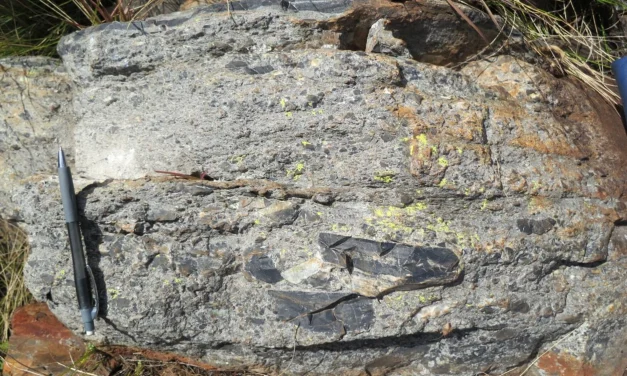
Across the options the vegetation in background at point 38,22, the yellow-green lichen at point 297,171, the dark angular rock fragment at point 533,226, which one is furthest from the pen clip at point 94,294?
the dark angular rock fragment at point 533,226

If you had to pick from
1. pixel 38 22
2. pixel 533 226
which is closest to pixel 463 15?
pixel 533 226

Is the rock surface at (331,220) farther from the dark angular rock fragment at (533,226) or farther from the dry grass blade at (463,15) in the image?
the dry grass blade at (463,15)

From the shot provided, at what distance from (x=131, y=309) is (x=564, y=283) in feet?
5.31

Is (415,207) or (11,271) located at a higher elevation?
(415,207)

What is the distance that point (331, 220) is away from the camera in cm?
221

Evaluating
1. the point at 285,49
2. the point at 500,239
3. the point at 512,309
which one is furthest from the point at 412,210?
the point at 285,49

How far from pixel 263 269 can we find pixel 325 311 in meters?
0.27

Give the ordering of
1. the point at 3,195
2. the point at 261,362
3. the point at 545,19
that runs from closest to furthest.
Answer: the point at 261,362 < the point at 3,195 < the point at 545,19

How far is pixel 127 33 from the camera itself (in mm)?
2424

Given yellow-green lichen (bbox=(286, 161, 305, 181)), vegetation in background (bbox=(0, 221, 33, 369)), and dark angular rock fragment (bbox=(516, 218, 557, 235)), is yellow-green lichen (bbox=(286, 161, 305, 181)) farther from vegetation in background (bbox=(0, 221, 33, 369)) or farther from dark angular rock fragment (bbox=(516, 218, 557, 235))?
vegetation in background (bbox=(0, 221, 33, 369))

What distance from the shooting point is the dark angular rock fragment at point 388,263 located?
2.15 metres

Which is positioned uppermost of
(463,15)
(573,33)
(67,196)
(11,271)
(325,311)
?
(463,15)

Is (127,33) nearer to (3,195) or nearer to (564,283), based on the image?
(3,195)

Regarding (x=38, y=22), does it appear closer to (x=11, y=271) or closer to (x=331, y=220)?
(x=11, y=271)
